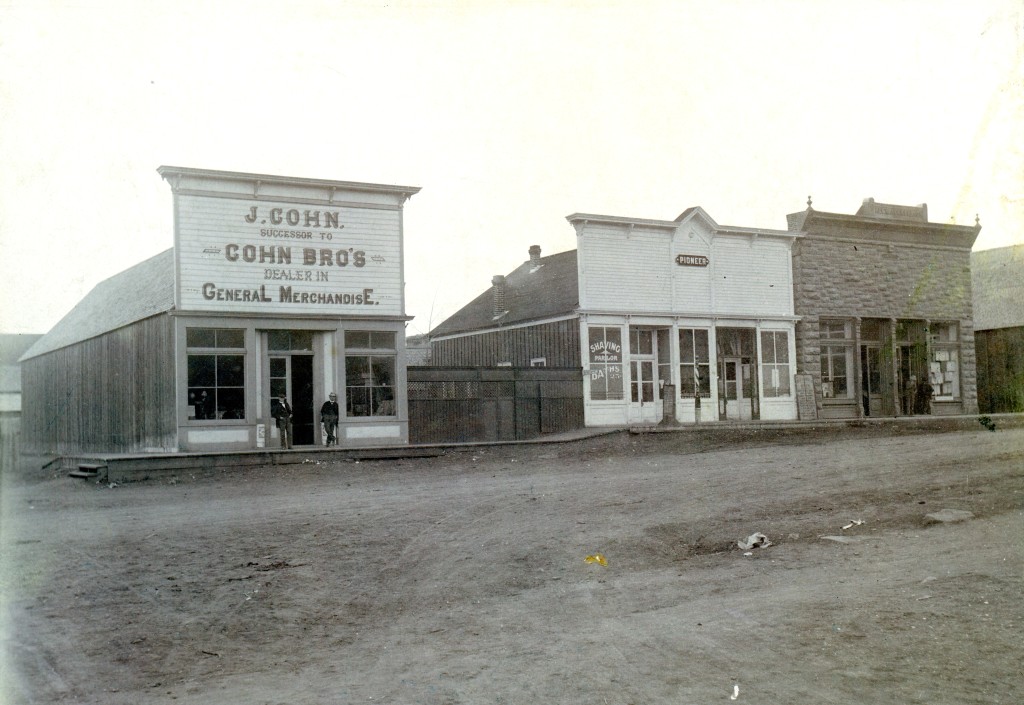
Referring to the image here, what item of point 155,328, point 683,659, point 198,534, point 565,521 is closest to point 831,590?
point 683,659

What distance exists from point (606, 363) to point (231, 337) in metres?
11.7

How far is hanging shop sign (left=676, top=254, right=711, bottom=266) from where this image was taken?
31.3 metres

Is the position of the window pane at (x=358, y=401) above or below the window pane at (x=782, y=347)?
below

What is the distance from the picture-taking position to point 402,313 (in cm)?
2500

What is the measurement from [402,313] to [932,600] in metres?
18.2

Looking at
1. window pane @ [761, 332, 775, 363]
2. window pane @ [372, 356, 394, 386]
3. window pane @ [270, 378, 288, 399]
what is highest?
window pane @ [761, 332, 775, 363]

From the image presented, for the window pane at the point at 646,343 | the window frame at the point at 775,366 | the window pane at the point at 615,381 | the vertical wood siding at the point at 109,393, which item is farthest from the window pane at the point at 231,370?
the window frame at the point at 775,366

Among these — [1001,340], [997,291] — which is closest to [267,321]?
[1001,340]

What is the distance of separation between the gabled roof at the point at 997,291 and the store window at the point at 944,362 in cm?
318

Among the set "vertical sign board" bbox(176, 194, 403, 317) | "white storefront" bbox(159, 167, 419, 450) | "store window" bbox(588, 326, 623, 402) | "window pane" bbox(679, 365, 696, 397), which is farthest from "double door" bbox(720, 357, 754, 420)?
"vertical sign board" bbox(176, 194, 403, 317)

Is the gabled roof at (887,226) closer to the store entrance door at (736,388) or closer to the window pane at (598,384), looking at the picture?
the store entrance door at (736,388)

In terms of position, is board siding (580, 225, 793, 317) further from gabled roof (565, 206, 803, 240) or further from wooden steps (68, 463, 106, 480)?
wooden steps (68, 463, 106, 480)

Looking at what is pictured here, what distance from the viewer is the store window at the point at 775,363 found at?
3262 cm

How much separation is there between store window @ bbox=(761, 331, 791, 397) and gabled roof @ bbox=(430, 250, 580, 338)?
279 inches
